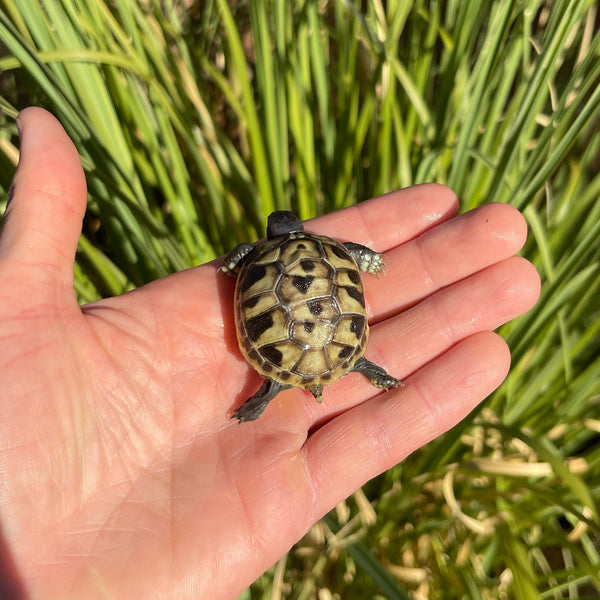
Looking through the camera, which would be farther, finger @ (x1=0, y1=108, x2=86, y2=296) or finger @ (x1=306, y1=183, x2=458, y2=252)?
finger @ (x1=306, y1=183, x2=458, y2=252)

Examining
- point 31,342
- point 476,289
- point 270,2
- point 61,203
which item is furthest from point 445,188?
point 31,342

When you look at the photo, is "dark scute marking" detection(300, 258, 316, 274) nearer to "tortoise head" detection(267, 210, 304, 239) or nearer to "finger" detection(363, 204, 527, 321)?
"tortoise head" detection(267, 210, 304, 239)

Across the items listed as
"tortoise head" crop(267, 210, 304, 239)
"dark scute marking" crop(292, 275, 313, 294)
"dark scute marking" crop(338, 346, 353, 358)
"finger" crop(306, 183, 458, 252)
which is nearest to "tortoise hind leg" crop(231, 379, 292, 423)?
"dark scute marking" crop(338, 346, 353, 358)

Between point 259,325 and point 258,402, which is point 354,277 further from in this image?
point 258,402

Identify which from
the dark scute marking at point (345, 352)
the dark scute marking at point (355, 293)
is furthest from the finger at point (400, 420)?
the dark scute marking at point (355, 293)

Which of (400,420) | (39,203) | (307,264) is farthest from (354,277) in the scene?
(39,203)

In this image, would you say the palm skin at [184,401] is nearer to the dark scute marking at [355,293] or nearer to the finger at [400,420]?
the finger at [400,420]
